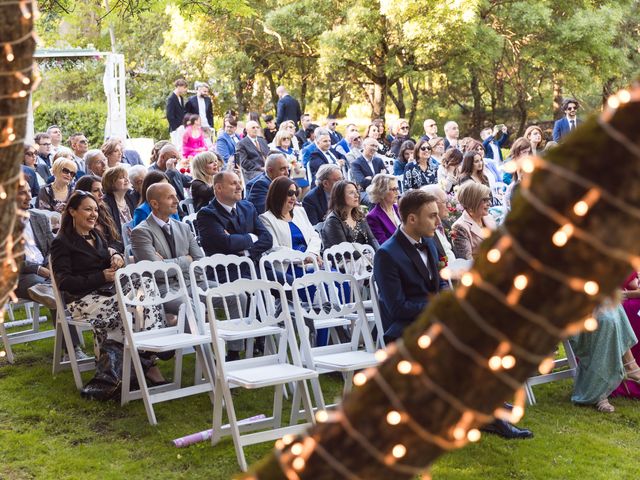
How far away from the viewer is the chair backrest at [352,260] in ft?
23.0

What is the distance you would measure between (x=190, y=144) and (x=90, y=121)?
442 inches

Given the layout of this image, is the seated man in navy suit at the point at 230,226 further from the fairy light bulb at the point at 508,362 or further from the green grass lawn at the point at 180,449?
the fairy light bulb at the point at 508,362

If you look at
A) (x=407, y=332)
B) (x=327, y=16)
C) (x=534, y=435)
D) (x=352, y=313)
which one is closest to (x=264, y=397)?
(x=352, y=313)

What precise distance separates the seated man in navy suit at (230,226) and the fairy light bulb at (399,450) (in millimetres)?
5563

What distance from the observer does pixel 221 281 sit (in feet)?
24.2

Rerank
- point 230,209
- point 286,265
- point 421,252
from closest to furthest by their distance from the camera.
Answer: point 421,252
point 286,265
point 230,209

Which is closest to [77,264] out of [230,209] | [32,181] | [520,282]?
[230,209]

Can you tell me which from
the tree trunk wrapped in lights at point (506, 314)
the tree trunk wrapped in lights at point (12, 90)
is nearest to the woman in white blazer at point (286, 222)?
the tree trunk wrapped in lights at point (12, 90)

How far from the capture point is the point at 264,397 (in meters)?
6.53

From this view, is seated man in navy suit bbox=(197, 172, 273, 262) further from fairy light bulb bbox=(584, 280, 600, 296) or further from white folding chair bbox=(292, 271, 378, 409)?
fairy light bulb bbox=(584, 280, 600, 296)

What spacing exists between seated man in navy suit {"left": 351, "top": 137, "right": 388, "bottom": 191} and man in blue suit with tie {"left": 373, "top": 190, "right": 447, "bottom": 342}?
638 cm

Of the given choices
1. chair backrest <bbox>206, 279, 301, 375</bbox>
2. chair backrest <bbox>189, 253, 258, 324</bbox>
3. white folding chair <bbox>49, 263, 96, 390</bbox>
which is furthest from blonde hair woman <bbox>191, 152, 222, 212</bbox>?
chair backrest <bbox>206, 279, 301, 375</bbox>

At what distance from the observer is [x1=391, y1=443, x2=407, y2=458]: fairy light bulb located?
174cm

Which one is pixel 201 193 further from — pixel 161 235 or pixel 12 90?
pixel 12 90
